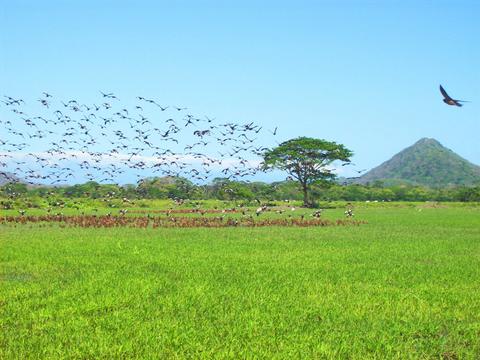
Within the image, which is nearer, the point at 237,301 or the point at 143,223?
the point at 237,301

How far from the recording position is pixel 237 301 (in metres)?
12.8

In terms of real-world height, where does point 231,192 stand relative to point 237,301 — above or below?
above

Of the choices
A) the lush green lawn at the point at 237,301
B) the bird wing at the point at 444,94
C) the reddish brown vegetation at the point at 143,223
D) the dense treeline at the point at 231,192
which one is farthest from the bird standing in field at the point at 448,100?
the dense treeline at the point at 231,192

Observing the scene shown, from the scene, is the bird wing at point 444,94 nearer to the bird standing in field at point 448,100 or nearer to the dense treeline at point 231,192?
the bird standing in field at point 448,100

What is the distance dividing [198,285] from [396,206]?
7216cm

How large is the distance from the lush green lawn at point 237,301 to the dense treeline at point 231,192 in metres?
47.3

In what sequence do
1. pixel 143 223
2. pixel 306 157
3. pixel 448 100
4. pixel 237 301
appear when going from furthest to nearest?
pixel 306 157 < pixel 143 223 < pixel 237 301 < pixel 448 100

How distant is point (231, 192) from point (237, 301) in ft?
222

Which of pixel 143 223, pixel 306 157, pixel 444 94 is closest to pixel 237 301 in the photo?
pixel 444 94

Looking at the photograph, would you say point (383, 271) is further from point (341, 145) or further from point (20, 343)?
point (341, 145)

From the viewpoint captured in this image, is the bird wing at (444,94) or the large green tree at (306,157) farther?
the large green tree at (306,157)

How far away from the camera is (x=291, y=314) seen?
38.2 feet

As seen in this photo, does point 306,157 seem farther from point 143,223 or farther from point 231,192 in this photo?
point 143,223

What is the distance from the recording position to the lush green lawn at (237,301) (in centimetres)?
945
